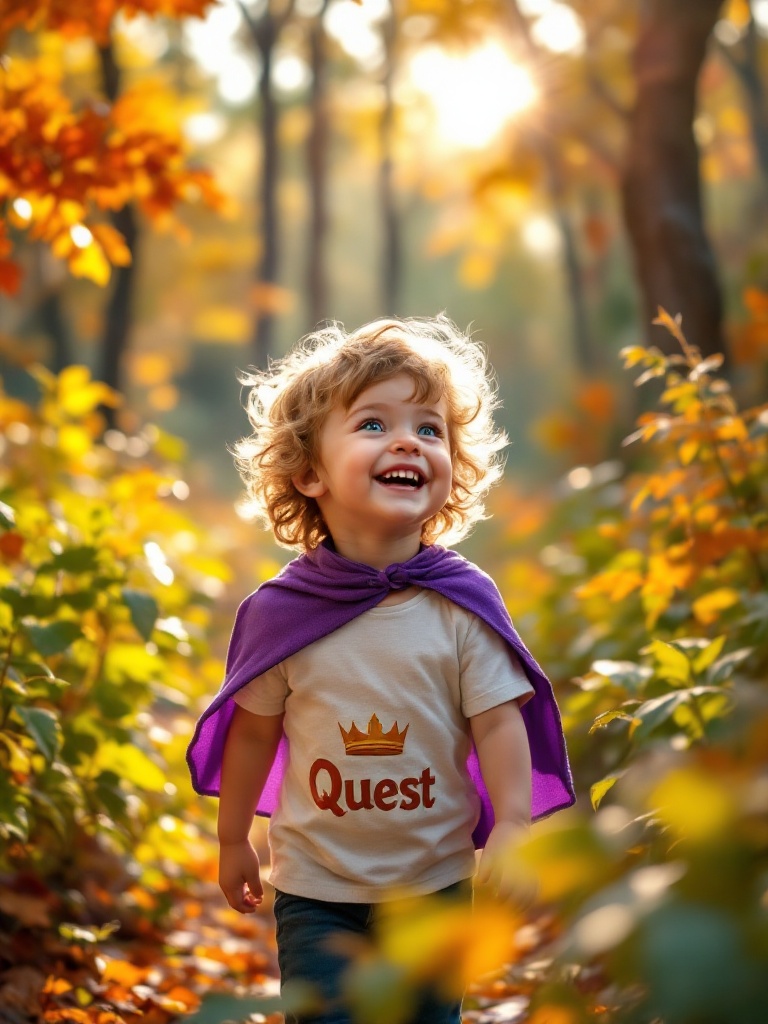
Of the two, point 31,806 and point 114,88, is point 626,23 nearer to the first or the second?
point 114,88

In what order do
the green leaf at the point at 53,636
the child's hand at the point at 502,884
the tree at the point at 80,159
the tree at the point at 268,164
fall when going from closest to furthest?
1. the child's hand at the point at 502,884
2. the green leaf at the point at 53,636
3. the tree at the point at 80,159
4. the tree at the point at 268,164

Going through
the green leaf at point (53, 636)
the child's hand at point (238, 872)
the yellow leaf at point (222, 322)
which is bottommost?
the child's hand at point (238, 872)

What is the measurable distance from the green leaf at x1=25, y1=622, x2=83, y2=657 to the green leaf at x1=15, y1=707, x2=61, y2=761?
20cm

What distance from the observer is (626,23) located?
33.5 ft

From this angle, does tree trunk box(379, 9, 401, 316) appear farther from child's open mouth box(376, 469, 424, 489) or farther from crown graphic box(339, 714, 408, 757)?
crown graphic box(339, 714, 408, 757)

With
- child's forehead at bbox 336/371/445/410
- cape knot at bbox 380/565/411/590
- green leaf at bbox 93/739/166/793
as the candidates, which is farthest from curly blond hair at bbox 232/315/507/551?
green leaf at bbox 93/739/166/793

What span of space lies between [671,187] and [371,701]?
425 cm

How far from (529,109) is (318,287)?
772 centimetres

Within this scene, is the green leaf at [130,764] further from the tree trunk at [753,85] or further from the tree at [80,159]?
the tree trunk at [753,85]

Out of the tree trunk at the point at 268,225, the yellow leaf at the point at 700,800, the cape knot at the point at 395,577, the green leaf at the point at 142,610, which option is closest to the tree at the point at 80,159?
the green leaf at the point at 142,610

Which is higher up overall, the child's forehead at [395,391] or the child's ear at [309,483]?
the child's forehead at [395,391]

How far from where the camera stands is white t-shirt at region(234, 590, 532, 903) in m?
2.00

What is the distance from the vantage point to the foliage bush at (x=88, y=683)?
2.38m

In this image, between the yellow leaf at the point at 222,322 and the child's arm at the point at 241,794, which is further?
the yellow leaf at the point at 222,322
